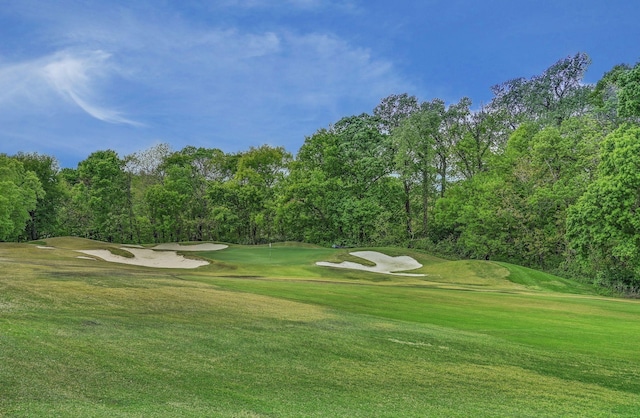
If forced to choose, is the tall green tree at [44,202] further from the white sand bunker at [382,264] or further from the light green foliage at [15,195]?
the white sand bunker at [382,264]

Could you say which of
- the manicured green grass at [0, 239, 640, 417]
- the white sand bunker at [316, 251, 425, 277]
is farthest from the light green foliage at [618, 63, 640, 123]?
the manicured green grass at [0, 239, 640, 417]

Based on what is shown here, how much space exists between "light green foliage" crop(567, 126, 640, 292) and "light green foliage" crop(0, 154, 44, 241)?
5904cm

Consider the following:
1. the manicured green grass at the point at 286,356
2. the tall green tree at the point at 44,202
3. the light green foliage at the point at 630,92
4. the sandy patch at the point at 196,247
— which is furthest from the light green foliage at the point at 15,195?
the light green foliage at the point at 630,92

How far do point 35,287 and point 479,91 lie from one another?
55.4 metres

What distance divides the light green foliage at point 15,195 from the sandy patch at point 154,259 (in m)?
21.9

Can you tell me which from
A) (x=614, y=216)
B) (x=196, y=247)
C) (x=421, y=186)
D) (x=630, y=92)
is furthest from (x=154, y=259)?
(x=630, y=92)

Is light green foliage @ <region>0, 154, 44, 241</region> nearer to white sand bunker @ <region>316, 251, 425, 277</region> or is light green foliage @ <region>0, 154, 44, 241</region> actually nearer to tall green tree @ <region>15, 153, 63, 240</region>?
tall green tree @ <region>15, 153, 63, 240</region>

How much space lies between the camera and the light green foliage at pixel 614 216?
3127 cm

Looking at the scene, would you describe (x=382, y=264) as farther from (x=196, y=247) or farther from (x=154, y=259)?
(x=196, y=247)

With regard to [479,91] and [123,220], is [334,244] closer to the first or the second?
[479,91]

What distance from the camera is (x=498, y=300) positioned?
21.0m

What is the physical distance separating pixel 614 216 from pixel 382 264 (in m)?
18.2

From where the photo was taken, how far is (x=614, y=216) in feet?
105

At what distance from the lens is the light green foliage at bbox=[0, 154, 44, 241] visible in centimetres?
5438
